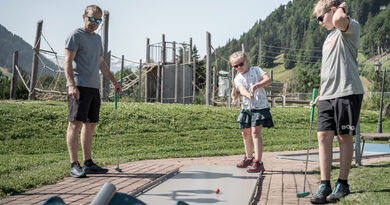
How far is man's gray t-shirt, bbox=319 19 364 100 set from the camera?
301cm

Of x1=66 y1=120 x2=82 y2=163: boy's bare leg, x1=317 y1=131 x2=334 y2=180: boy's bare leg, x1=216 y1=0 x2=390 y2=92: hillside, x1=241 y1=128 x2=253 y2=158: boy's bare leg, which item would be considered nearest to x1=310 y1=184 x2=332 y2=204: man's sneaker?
x1=317 y1=131 x2=334 y2=180: boy's bare leg

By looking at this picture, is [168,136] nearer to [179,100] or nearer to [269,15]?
[179,100]

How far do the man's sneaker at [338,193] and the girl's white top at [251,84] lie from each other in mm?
1488

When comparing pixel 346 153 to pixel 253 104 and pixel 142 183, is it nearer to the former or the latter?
pixel 253 104

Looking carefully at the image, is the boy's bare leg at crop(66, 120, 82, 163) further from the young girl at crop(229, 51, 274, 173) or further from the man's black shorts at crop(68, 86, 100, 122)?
the young girl at crop(229, 51, 274, 173)

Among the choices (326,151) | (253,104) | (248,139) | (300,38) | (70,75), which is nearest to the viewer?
(326,151)

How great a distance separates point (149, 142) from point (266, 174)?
148 inches

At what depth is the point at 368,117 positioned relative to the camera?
14.9 metres

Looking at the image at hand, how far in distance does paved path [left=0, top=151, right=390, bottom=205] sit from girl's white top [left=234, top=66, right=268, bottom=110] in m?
0.79

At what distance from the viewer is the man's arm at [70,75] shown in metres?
3.94

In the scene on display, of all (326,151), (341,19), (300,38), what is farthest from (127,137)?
(300,38)

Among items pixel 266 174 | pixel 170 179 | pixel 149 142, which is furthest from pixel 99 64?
pixel 149 142

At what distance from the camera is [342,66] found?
10.0 feet

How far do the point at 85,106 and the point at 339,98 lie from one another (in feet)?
8.14
